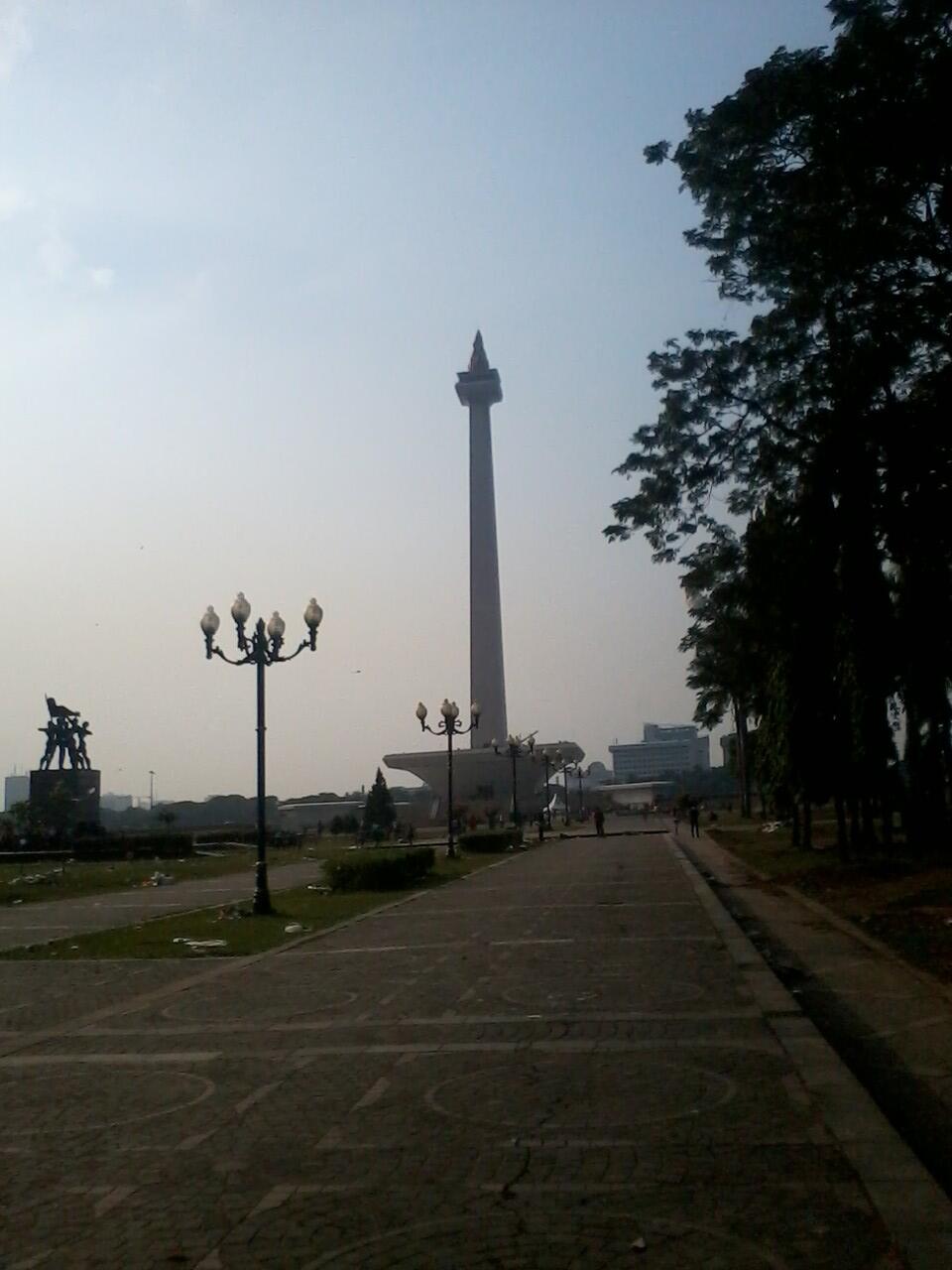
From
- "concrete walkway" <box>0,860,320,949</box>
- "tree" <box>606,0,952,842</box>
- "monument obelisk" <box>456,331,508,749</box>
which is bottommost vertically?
"concrete walkway" <box>0,860,320,949</box>

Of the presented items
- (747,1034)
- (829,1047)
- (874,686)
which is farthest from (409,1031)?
(874,686)

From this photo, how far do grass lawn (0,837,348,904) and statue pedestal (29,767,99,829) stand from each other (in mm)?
12224

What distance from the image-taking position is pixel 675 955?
14.5 m

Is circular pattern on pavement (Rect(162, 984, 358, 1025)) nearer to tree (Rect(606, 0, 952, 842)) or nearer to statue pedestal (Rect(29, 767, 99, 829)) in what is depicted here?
tree (Rect(606, 0, 952, 842))

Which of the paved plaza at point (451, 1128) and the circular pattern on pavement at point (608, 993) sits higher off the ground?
the circular pattern on pavement at point (608, 993)

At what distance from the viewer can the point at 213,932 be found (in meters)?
19.5

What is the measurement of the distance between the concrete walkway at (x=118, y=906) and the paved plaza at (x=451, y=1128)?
8111 millimetres

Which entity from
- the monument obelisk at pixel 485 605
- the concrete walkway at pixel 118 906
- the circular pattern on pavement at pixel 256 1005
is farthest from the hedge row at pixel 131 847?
the monument obelisk at pixel 485 605

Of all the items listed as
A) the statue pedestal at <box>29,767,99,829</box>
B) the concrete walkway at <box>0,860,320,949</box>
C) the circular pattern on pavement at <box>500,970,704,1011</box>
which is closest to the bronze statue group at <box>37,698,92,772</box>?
the statue pedestal at <box>29,767,99,829</box>

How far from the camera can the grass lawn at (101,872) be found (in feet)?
106

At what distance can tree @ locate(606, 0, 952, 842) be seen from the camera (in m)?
15.0

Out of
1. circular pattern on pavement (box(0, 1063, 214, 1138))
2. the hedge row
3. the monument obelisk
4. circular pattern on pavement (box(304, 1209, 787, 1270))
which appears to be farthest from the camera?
the monument obelisk

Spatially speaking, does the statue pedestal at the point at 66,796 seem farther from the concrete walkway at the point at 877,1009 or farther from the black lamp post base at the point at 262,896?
the concrete walkway at the point at 877,1009

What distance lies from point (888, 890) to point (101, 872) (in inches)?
1029
